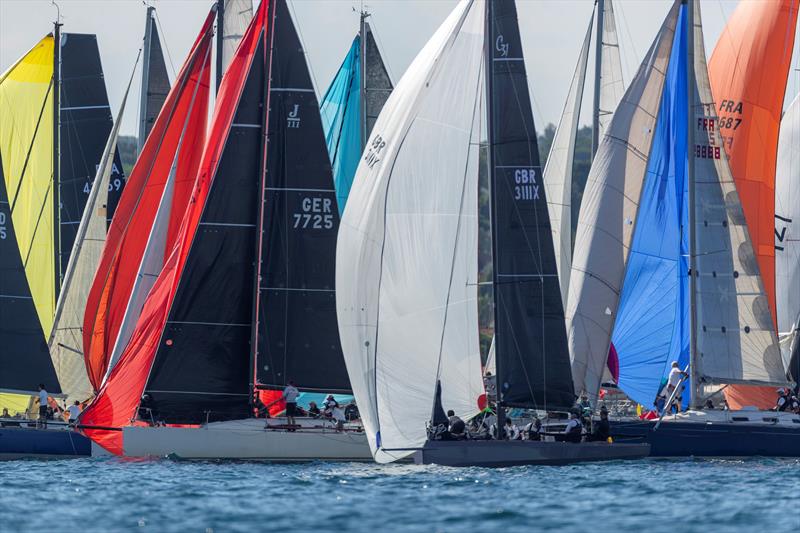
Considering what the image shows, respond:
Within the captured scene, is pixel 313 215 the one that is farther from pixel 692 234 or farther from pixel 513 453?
pixel 692 234

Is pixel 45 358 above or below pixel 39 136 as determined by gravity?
below

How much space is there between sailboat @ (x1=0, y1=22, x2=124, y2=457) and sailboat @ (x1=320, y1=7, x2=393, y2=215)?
499 centimetres

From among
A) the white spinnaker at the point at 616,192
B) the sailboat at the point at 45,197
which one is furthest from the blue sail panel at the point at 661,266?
the sailboat at the point at 45,197

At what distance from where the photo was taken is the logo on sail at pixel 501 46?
30.3 meters

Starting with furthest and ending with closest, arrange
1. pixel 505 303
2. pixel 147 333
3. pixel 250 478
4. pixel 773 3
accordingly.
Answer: pixel 773 3 < pixel 147 333 < pixel 505 303 < pixel 250 478

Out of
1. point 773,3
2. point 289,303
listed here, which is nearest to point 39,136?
point 289,303

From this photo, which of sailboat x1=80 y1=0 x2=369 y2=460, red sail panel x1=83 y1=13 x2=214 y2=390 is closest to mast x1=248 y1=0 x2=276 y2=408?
sailboat x1=80 y1=0 x2=369 y2=460

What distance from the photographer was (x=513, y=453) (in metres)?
29.0

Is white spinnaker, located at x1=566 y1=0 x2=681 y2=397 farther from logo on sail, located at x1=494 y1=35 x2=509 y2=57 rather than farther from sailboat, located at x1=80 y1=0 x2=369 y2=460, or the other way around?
logo on sail, located at x1=494 y1=35 x2=509 y2=57

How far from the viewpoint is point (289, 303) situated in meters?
32.5

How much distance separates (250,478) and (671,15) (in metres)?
13.7

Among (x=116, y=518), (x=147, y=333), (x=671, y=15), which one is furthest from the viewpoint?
(x=671, y=15)

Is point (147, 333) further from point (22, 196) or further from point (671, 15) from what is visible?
point (671, 15)

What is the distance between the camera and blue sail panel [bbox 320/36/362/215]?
39.2 metres
